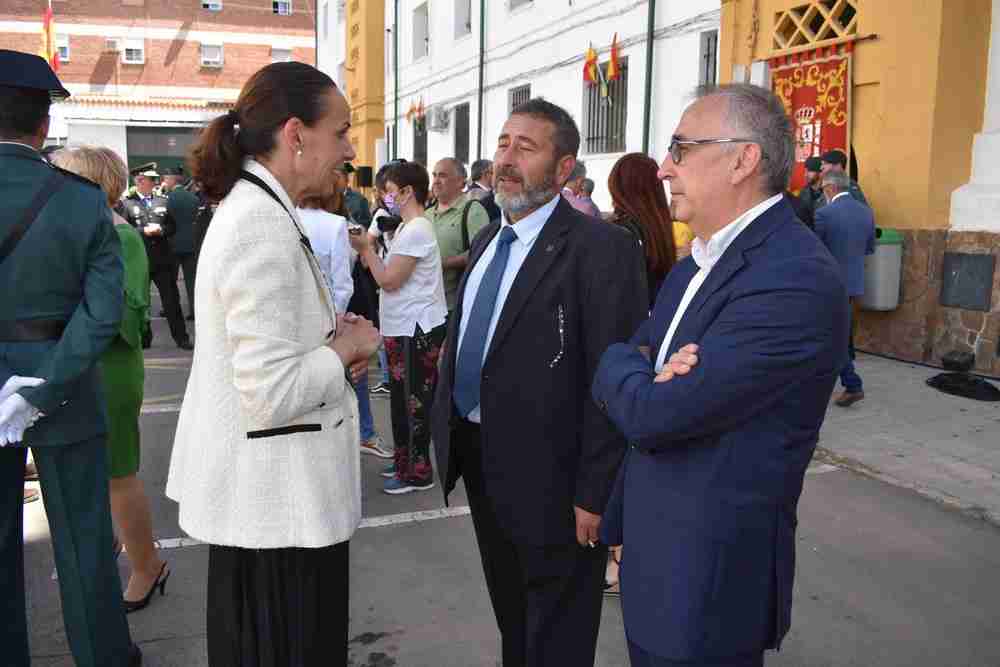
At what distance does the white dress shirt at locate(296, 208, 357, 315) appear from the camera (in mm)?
4777

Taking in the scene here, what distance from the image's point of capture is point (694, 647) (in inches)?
69.1

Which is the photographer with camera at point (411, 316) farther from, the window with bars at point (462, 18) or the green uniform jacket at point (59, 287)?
the window with bars at point (462, 18)

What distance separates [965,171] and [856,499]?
177 inches

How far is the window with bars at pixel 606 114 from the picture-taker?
12344 mm

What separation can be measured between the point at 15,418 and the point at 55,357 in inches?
8.0

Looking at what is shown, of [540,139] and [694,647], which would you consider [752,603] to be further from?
[540,139]

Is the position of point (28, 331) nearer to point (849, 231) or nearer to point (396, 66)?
point (849, 231)

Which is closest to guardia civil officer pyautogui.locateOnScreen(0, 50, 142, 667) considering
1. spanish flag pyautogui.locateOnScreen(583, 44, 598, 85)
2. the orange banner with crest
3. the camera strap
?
the camera strap

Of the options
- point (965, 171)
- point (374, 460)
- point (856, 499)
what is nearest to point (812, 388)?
point (856, 499)

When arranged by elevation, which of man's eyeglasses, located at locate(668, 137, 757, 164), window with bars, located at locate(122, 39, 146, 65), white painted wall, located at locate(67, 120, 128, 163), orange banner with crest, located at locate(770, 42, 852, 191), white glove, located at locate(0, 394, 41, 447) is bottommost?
white glove, located at locate(0, 394, 41, 447)

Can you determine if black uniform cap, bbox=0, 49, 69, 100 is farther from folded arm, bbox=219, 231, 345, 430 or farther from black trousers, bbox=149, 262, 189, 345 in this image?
black trousers, bbox=149, 262, 189, 345

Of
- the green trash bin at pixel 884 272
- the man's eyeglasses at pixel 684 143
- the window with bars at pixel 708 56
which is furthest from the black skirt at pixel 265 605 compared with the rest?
the window with bars at pixel 708 56

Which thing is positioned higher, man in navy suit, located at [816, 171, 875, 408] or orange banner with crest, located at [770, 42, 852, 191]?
orange banner with crest, located at [770, 42, 852, 191]

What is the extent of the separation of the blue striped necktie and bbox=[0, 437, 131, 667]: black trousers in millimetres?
1195
